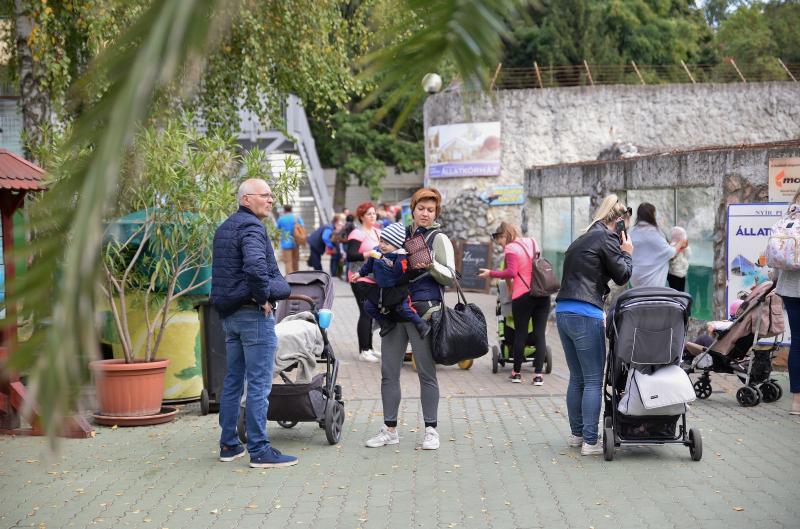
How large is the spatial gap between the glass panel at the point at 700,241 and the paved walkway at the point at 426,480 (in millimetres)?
3543

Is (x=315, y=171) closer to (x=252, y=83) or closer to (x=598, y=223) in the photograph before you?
(x=252, y=83)

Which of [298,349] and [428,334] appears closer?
[428,334]

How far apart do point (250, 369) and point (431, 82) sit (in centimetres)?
617

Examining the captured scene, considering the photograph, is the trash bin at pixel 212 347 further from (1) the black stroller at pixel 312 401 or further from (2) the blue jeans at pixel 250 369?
(2) the blue jeans at pixel 250 369

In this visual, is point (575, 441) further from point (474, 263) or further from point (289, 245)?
point (289, 245)

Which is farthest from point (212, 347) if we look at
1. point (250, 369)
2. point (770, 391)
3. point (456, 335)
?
point (770, 391)

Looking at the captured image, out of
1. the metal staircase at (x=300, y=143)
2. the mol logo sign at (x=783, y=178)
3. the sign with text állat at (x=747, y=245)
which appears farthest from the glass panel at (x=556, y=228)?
the metal staircase at (x=300, y=143)

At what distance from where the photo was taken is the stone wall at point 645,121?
23250 millimetres

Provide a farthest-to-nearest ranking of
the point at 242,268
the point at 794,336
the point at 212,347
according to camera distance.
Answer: the point at 212,347
the point at 794,336
the point at 242,268

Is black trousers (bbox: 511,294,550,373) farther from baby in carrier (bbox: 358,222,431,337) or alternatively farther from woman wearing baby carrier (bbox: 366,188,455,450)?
baby in carrier (bbox: 358,222,431,337)

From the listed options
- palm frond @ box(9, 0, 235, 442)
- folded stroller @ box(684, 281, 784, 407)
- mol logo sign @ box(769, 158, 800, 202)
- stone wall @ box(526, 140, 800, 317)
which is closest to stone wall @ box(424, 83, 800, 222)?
stone wall @ box(526, 140, 800, 317)

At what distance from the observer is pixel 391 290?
7.20 meters

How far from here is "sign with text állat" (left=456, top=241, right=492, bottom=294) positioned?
871 inches

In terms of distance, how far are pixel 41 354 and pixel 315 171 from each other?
121 ft
